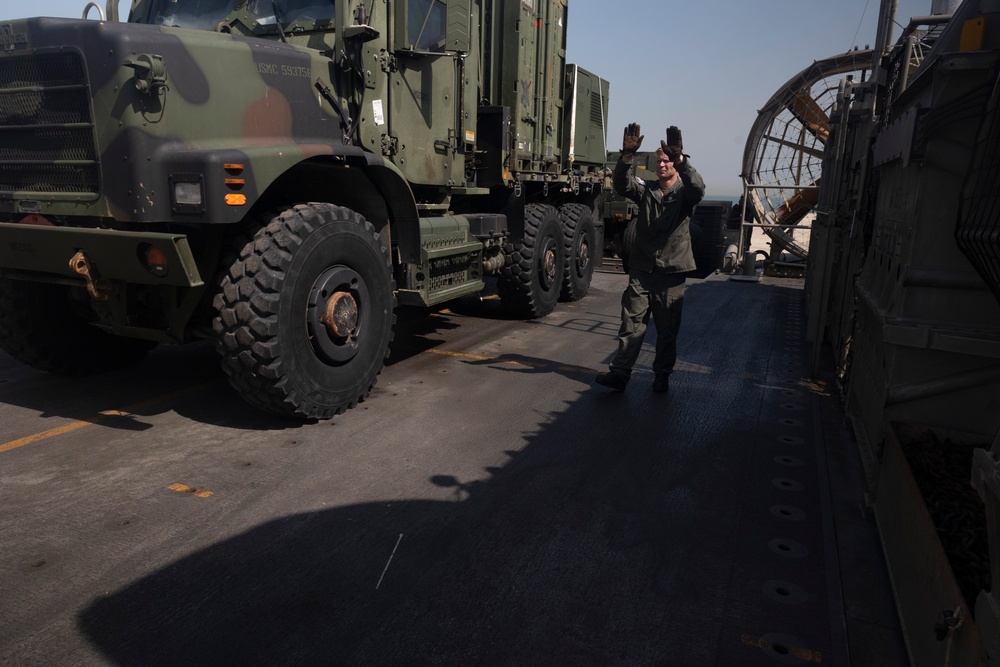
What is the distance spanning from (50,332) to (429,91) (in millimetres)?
3233

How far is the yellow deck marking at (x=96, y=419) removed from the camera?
147 inches

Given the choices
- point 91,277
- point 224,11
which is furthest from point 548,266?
point 91,277

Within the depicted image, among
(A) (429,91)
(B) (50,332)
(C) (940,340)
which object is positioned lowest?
(B) (50,332)

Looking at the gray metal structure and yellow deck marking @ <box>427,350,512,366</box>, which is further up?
the gray metal structure

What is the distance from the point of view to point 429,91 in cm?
564

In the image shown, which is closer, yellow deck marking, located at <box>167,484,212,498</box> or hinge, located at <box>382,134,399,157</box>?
yellow deck marking, located at <box>167,484,212,498</box>

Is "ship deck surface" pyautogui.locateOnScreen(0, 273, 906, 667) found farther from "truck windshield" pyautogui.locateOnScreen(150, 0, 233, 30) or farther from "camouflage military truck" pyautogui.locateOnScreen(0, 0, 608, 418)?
"truck windshield" pyautogui.locateOnScreen(150, 0, 233, 30)

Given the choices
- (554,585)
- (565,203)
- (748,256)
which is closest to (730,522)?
(554,585)

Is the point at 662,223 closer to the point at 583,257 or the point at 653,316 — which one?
the point at 653,316

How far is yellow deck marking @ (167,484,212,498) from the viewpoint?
3191mm

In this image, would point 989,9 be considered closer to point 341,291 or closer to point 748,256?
point 341,291

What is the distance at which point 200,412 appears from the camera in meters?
4.27

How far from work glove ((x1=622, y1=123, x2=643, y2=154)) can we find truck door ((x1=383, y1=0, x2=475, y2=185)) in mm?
1406

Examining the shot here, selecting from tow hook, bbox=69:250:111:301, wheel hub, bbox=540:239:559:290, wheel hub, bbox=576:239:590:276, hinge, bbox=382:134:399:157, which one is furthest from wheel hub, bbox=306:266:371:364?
wheel hub, bbox=576:239:590:276
